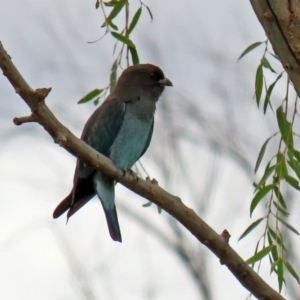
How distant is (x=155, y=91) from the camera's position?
15.7ft

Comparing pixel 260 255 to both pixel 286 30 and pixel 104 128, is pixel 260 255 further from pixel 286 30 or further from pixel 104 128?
pixel 104 128

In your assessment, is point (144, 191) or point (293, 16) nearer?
point (293, 16)

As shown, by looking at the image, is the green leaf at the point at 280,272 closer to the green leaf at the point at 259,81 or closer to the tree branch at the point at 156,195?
the tree branch at the point at 156,195

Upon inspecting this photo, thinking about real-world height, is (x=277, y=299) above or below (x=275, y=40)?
below

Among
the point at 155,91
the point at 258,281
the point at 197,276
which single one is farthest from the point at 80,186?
the point at 197,276

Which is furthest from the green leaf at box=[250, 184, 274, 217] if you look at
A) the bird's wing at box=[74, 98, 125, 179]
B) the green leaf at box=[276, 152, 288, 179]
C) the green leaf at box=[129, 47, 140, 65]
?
the bird's wing at box=[74, 98, 125, 179]

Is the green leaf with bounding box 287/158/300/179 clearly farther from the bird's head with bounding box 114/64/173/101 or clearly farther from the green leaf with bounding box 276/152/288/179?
the bird's head with bounding box 114/64/173/101

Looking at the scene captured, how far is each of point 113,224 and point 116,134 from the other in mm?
510

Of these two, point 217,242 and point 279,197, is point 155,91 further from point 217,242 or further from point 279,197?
point 217,242

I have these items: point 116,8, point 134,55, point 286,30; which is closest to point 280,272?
point 286,30

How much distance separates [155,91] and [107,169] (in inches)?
83.9

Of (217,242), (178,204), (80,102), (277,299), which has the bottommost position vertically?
(277,299)

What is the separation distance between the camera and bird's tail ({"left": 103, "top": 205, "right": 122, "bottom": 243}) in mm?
3998

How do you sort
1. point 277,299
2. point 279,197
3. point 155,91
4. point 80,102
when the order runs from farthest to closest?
point 155,91 < point 80,102 < point 279,197 < point 277,299
